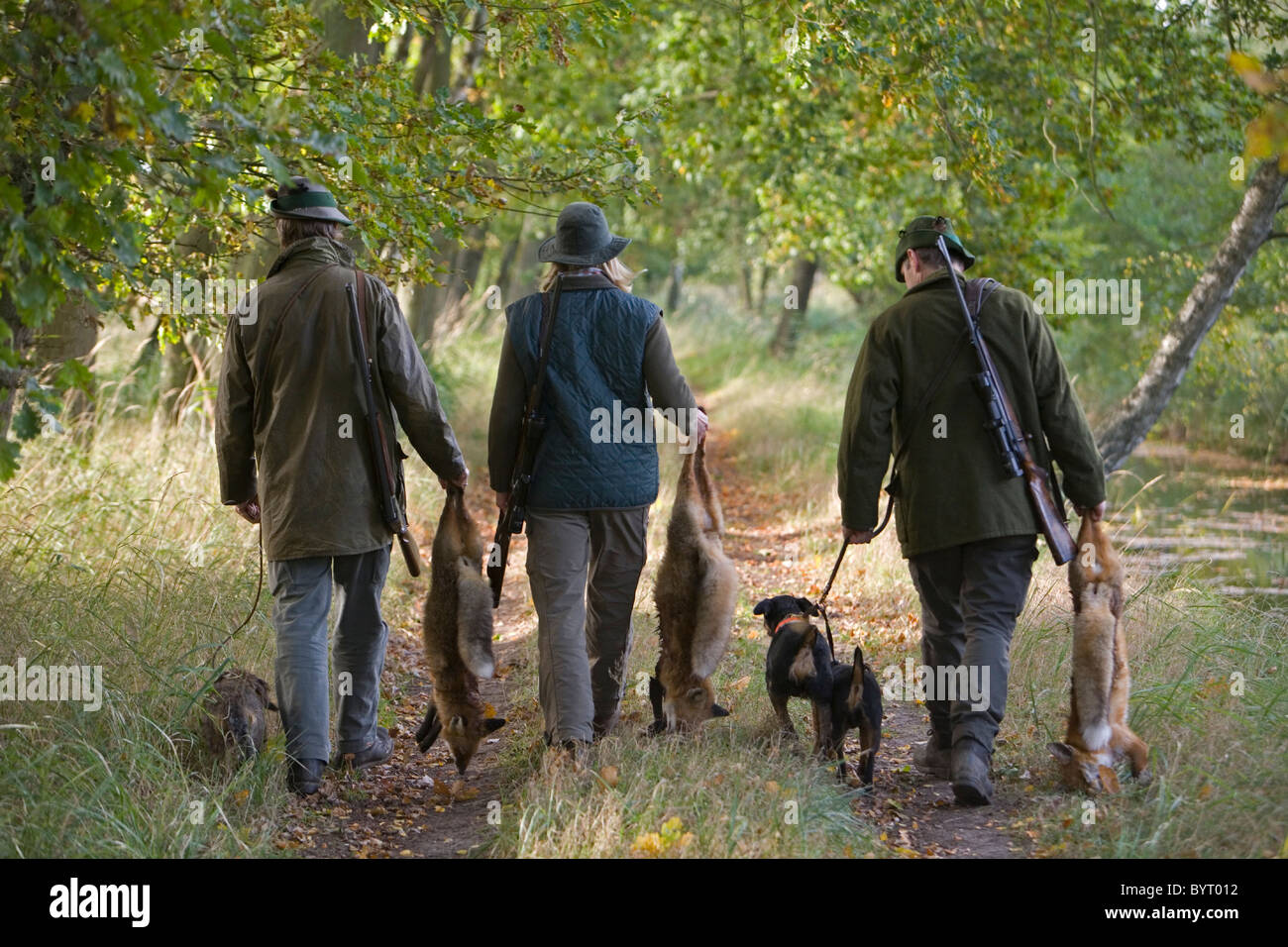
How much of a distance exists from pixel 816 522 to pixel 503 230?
545 inches

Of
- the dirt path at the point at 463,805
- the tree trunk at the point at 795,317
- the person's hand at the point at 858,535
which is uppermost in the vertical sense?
the tree trunk at the point at 795,317

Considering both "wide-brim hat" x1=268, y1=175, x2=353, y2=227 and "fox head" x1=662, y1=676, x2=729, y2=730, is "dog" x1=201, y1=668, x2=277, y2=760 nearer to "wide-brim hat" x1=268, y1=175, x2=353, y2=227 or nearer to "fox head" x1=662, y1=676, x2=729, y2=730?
"fox head" x1=662, y1=676, x2=729, y2=730

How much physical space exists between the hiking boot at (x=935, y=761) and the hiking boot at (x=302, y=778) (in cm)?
262

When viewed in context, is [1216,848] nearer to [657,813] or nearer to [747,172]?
[657,813]

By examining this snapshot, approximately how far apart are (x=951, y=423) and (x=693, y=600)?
133 cm

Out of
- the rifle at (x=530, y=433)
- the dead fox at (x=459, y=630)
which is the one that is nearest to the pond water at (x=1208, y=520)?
the rifle at (x=530, y=433)

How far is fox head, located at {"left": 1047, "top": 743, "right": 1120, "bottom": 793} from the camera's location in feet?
15.6

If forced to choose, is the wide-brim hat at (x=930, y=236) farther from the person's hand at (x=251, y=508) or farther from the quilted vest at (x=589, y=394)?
the person's hand at (x=251, y=508)

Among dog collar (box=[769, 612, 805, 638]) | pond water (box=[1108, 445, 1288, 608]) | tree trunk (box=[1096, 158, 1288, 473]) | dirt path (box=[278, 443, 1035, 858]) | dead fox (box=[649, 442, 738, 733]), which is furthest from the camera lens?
pond water (box=[1108, 445, 1288, 608])

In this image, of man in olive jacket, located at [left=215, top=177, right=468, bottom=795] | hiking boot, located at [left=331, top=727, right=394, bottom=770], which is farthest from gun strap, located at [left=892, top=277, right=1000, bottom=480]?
hiking boot, located at [left=331, top=727, right=394, bottom=770]

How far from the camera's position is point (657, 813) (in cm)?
431

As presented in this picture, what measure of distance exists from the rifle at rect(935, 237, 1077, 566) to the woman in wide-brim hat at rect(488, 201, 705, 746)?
3.94 ft

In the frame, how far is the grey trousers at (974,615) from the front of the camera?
5.04 m

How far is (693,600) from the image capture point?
5273 mm
